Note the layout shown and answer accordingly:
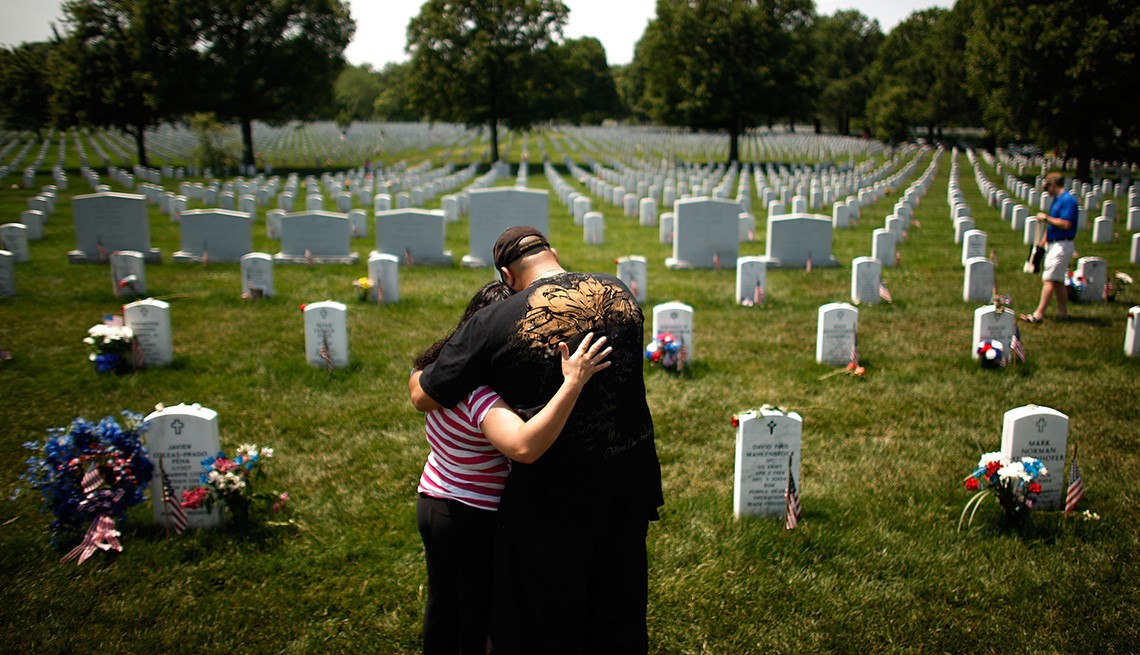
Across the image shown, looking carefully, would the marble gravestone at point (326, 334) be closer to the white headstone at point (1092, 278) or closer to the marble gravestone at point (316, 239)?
the marble gravestone at point (316, 239)

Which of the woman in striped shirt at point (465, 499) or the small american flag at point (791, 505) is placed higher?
the woman in striped shirt at point (465, 499)

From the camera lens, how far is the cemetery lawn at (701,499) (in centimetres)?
430

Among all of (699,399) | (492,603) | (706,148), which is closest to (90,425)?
(492,603)

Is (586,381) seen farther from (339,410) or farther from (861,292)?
(861,292)

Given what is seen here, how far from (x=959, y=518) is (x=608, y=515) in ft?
12.5

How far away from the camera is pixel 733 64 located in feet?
146

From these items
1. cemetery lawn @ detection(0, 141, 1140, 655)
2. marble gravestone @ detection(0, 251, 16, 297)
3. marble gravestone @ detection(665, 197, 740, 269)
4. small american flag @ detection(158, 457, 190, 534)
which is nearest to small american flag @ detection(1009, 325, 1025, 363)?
cemetery lawn @ detection(0, 141, 1140, 655)

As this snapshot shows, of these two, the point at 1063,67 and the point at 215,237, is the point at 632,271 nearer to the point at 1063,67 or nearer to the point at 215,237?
the point at 215,237

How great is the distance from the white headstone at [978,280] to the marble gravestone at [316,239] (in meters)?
10.9

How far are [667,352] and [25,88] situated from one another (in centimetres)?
4343

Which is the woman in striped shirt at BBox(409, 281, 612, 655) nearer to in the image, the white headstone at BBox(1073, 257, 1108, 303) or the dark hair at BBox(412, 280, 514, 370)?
the dark hair at BBox(412, 280, 514, 370)

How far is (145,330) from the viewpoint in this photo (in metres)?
8.71

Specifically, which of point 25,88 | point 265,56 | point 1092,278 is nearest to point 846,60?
point 265,56

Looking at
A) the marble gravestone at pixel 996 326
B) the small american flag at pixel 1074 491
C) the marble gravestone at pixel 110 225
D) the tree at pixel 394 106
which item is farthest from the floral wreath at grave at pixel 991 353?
the tree at pixel 394 106
